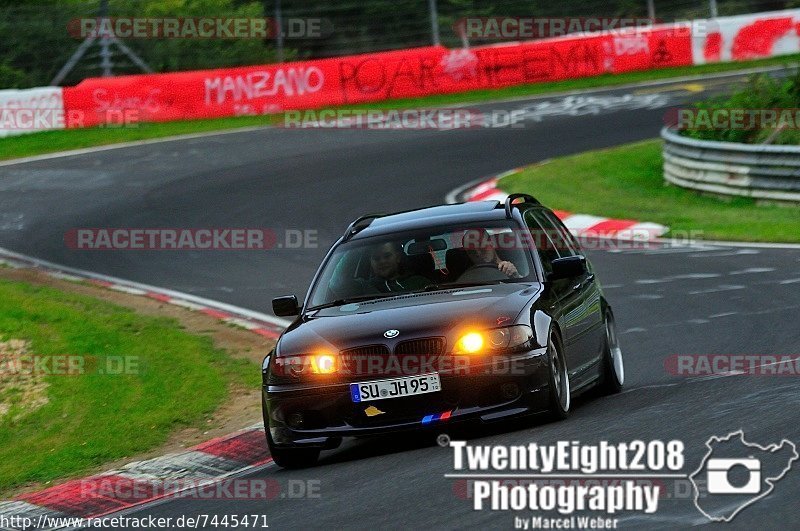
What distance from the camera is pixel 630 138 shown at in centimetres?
2866

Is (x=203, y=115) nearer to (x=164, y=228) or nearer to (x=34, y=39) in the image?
(x=34, y=39)

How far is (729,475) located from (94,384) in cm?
687

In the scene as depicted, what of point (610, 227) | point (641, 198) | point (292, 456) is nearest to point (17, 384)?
point (292, 456)

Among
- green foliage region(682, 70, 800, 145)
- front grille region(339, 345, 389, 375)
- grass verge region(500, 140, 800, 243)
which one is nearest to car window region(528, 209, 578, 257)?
front grille region(339, 345, 389, 375)

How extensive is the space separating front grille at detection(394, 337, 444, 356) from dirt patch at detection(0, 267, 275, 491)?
238 cm

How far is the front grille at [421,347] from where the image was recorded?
28.3 ft

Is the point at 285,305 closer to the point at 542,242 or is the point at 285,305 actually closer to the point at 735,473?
the point at 542,242

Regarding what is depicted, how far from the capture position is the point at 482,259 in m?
9.81

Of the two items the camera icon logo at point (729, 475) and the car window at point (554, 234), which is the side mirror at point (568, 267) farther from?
the camera icon logo at point (729, 475)

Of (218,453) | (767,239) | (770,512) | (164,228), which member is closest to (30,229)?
(164,228)

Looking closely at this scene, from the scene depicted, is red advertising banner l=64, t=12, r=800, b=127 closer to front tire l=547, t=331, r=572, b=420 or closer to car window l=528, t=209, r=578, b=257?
car window l=528, t=209, r=578, b=257

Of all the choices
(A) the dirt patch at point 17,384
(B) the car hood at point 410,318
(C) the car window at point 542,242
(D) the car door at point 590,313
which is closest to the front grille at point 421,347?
(B) the car hood at point 410,318

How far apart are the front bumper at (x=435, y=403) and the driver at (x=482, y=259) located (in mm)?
1109

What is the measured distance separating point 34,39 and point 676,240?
716 inches
